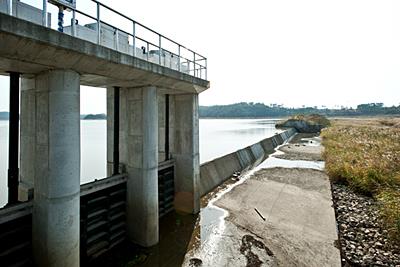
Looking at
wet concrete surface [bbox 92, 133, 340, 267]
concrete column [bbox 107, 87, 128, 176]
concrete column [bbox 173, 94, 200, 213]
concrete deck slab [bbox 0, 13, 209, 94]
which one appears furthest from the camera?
concrete column [bbox 173, 94, 200, 213]

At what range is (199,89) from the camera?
39.1 feet

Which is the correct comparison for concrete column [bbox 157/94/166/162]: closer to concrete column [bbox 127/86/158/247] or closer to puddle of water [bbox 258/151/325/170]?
concrete column [bbox 127/86/158/247]

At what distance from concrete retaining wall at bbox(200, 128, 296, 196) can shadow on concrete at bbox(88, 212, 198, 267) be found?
4.90 meters

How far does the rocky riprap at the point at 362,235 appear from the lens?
7949mm

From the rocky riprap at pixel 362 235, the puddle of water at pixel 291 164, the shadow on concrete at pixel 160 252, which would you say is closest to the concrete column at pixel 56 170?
the shadow on concrete at pixel 160 252

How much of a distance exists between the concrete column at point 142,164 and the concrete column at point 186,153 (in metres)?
3.06

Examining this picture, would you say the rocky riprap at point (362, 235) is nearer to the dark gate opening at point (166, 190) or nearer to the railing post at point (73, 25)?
the dark gate opening at point (166, 190)

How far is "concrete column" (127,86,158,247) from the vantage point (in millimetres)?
8922

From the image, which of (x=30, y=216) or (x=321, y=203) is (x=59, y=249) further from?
(x=321, y=203)

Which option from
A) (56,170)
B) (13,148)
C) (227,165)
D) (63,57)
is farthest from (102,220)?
(227,165)

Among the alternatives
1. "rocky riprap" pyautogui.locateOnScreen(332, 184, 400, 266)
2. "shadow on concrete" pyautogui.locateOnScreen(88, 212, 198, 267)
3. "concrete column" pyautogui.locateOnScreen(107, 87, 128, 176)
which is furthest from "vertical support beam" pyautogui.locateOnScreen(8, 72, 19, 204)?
"rocky riprap" pyautogui.locateOnScreen(332, 184, 400, 266)

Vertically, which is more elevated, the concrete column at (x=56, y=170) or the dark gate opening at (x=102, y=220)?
the concrete column at (x=56, y=170)

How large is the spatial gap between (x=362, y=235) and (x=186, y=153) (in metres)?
7.99

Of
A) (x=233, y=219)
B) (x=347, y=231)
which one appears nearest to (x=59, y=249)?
(x=233, y=219)
